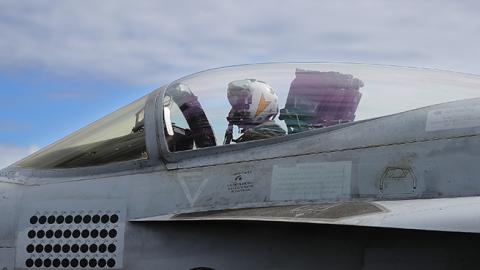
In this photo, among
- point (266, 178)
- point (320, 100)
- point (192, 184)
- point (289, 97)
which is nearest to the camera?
point (266, 178)

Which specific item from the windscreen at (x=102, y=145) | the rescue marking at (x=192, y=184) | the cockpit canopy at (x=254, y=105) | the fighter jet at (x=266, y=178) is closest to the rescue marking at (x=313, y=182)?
the fighter jet at (x=266, y=178)

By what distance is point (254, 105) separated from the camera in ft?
18.8

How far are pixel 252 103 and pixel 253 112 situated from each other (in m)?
0.08

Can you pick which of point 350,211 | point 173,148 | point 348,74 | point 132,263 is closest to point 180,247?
point 132,263

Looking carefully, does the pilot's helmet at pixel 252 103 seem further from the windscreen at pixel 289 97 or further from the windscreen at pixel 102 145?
the windscreen at pixel 102 145

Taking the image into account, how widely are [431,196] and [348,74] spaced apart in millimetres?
1533

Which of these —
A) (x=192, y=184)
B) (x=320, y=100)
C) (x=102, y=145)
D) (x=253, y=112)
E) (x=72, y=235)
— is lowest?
(x=72, y=235)

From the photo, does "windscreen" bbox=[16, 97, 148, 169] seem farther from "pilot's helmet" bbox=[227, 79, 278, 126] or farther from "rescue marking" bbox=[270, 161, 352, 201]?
"rescue marking" bbox=[270, 161, 352, 201]

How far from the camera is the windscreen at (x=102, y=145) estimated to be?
583cm

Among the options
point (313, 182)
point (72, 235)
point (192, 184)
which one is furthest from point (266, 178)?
point (72, 235)

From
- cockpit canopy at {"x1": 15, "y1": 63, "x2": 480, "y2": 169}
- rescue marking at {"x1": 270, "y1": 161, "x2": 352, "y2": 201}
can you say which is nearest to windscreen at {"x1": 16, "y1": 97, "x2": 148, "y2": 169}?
cockpit canopy at {"x1": 15, "y1": 63, "x2": 480, "y2": 169}

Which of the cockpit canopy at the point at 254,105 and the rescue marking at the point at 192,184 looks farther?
the cockpit canopy at the point at 254,105

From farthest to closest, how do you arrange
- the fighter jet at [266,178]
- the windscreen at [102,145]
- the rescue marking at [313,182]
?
1. the windscreen at [102,145]
2. the rescue marking at [313,182]
3. the fighter jet at [266,178]

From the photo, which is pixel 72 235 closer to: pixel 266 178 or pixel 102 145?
pixel 102 145
